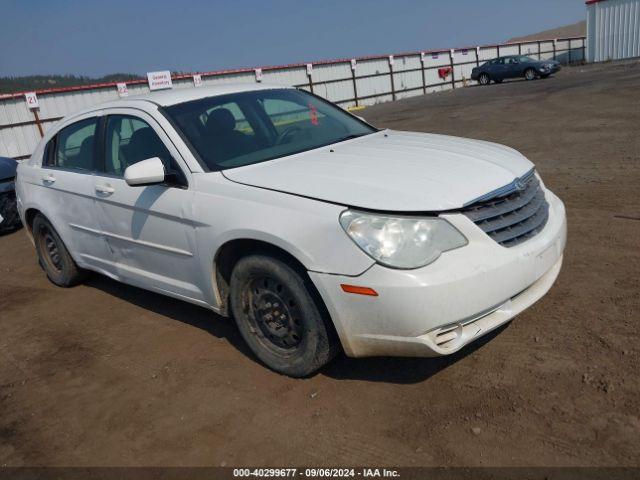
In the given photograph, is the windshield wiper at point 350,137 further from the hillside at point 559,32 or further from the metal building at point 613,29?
the hillside at point 559,32

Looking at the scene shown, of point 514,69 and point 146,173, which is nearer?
point 146,173

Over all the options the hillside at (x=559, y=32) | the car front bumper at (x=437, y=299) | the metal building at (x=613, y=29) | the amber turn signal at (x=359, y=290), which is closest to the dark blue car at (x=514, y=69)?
the metal building at (x=613, y=29)

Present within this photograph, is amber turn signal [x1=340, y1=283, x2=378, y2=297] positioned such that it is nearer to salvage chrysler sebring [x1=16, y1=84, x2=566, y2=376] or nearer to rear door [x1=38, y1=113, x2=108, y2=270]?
salvage chrysler sebring [x1=16, y1=84, x2=566, y2=376]

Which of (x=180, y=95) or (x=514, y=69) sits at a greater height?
(x=180, y=95)

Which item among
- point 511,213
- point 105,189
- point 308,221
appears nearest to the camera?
point 308,221

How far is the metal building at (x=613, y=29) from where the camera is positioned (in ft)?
113

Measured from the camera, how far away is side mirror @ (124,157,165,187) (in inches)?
132

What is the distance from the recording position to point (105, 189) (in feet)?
13.3

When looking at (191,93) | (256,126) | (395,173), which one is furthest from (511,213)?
(191,93)

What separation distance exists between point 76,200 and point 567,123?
33.1 ft

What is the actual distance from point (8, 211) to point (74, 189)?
479 cm

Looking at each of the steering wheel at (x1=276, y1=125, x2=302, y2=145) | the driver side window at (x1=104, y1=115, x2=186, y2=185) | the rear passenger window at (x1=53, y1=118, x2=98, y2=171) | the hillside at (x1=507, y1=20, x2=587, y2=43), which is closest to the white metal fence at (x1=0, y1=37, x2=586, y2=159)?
the rear passenger window at (x1=53, y1=118, x2=98, y2=171)

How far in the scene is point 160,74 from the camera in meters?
20.8

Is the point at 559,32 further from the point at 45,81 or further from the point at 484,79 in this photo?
the point at 45,81
